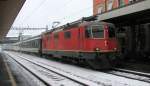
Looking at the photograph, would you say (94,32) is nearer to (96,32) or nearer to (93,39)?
(96,32)

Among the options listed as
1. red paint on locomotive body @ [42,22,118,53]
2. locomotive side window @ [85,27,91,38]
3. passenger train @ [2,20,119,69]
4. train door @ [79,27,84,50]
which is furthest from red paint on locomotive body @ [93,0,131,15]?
locomotive side window @ [85,27,91,38]

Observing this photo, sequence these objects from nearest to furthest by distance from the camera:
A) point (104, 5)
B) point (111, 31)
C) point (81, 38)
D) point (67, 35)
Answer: point (111, 31) → point (81, 38) → point (67, 35) → point (104, 5)

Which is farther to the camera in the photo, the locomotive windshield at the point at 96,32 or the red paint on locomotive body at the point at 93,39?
the locomotive windshield at the point at 96,32

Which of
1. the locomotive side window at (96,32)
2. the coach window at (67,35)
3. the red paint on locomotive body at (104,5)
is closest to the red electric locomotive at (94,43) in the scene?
the locomotive side window at (96,32)

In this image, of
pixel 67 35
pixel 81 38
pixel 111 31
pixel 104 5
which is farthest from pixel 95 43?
pixel 104 5

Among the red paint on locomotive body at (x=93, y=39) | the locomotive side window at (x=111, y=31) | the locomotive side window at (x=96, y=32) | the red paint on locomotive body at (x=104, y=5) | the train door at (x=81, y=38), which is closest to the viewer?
the red paint on locomotive body at (x=93, y=39)

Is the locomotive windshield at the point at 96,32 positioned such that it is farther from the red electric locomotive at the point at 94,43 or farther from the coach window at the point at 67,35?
the coach window at the point at 67,35

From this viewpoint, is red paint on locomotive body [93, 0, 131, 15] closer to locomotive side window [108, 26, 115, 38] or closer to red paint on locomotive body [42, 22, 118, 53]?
red paint on locomotive body [42, 22, 118, 53]

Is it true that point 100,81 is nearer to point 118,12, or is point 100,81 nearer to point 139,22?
point 118,12

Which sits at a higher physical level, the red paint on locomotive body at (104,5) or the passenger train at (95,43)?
the red paint on locomotive body at (104,5)

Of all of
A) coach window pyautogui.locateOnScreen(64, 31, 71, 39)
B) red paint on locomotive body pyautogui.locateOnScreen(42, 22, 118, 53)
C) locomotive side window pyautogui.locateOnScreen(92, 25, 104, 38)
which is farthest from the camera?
coach window pyautogui.locateOnScreen(64, 31, 71, 39)

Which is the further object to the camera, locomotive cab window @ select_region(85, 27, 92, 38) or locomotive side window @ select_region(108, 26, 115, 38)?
locomotive side window @ select_region(108, 26, 115, 38)

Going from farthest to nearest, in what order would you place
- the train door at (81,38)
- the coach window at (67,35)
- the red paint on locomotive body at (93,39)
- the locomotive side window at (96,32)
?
the coach window at (67,35)
the train door at (81,38)
the locomotive side window at (96,32)
the red paint on locomotive body at (93,39)

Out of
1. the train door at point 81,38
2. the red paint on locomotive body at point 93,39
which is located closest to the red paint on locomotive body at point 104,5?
the red paint on locomotive body at point 93,39
